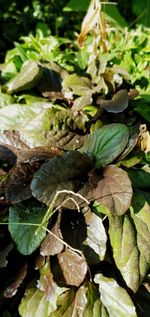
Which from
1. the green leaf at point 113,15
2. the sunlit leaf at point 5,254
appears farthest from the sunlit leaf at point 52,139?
the green leaf at point 113,15

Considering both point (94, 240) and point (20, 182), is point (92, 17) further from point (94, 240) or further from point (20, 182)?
point (94, 240)

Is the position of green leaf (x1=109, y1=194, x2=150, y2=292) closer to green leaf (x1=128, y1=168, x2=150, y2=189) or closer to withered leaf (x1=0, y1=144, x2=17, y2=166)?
green leaf (x1=128, y1=168, x2=150, y2=189)

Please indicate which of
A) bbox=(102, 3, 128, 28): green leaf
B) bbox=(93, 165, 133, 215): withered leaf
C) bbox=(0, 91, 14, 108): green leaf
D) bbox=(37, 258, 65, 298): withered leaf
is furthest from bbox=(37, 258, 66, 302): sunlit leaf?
bbox=(102, 3, 128, 28): green leaf

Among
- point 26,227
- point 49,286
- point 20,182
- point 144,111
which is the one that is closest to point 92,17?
point 144,111

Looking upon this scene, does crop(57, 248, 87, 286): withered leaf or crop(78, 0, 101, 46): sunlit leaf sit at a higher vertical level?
crop(78, 0, 101, 46): sunlit leaf

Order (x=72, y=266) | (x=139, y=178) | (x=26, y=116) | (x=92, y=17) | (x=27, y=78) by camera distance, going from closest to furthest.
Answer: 1. (x=72, y=266)
2. (x=139, y=178)
3. (x=26, y=116)
4. (x=27, y=78)
5. (x=92, y=17)

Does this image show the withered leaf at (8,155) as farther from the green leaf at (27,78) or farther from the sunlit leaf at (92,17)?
the sunlit leaf at (92,17)
